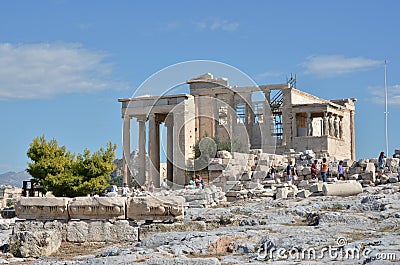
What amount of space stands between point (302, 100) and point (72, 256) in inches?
1485

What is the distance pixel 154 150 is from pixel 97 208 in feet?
108

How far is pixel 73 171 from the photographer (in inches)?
1247

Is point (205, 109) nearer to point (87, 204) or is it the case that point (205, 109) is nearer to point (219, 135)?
point (219, 135)

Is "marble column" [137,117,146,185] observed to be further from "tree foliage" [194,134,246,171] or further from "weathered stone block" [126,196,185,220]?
"weathered stone block" [126,196,185,220]

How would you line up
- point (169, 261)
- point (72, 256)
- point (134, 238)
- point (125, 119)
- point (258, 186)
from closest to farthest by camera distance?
point (169, 261), point (72, 256), point (134, 238), point (258, 186), point (125, 119)

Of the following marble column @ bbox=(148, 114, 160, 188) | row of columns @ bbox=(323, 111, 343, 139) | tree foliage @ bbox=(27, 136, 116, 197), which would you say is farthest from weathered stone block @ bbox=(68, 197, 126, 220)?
row of columns @ bbox=(323, 111, 343, 139)

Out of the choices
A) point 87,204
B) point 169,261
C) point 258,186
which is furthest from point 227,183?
point 169,261

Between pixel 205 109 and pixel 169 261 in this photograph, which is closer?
pixel 169 261

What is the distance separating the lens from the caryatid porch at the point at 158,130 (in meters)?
43.0

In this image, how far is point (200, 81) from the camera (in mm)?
46875

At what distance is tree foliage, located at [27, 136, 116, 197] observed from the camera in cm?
3100

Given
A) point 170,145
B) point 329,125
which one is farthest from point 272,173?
point 329,125

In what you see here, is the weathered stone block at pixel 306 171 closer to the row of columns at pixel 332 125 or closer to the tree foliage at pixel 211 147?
the tree foliage at pixel 211 147

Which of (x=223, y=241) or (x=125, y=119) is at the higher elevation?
(x=125, y=119)
